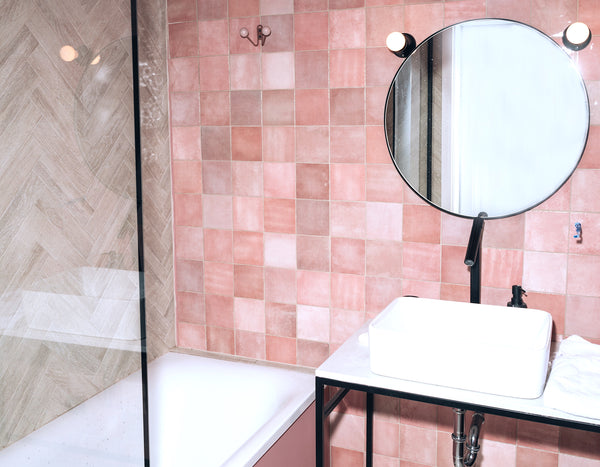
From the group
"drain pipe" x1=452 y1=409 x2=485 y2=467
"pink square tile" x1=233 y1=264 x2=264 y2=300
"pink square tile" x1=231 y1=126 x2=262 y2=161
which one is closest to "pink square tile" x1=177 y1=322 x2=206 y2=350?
"pink square tile" x1=233 y1=264 x2=264 y2=300

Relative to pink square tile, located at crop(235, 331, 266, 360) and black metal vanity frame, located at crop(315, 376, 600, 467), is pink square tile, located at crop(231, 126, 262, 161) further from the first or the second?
black metal vanity frame, located at crop(315, 376, 600, 467)

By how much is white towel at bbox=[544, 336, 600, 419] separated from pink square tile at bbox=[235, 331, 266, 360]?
1197 millimetres

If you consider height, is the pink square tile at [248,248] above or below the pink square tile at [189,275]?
above

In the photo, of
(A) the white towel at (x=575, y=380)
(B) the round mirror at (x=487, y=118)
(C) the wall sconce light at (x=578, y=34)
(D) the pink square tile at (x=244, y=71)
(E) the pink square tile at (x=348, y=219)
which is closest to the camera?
(A) the white towel at (x=575, y=380)

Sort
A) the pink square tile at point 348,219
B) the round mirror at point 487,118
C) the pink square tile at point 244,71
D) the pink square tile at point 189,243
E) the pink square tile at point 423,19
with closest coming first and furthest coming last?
the round mirror at point 487,118 < the pink square tile at point 423,19 < the pink square tile at point 348,219 < the pink square tile at point 244,71 < the pink square tile at point 189,243

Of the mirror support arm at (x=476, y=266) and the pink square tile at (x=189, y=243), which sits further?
the pink square tile at (x=189, y=243)

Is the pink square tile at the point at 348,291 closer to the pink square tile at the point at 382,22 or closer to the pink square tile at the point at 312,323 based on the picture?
the pink square tile at the point at 312,323

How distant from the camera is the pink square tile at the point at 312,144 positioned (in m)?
2.27

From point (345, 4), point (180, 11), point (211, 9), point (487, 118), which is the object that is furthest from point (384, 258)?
point (180, 11)

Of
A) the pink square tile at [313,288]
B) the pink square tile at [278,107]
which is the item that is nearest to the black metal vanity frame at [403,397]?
the pink square tile at [313,288]

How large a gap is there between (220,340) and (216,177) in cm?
70

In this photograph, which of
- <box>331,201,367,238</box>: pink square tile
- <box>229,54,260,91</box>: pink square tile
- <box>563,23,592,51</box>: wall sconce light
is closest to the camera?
<box>563,23,592,51</box>: wall sconce light

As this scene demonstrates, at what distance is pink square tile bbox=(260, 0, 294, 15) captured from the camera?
2268mm

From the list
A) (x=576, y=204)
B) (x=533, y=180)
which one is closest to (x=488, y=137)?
(x=533, y=180)
